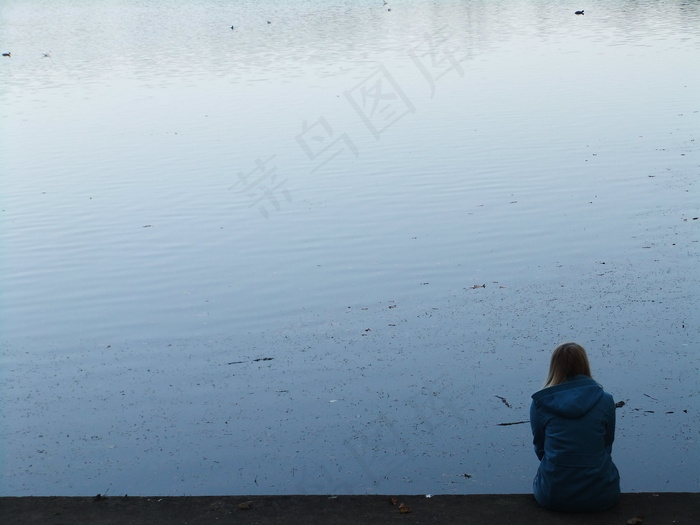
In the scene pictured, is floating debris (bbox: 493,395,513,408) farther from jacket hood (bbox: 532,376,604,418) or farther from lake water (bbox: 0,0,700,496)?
jacket hood (bbox: 532,376,604,418)

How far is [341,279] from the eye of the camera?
→ 10.4 metres

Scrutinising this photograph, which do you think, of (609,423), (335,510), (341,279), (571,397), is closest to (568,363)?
(571,397)

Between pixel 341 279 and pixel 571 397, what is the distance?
18.1 feet

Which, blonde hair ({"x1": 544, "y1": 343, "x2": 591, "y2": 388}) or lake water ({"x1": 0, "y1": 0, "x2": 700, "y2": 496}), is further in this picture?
lake water ({"x1": 0, "y1": 0, "x2": 700, "y2": 496})

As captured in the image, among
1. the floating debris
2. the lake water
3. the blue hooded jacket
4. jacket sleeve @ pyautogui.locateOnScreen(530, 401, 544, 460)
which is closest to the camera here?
the blue hooded jacket

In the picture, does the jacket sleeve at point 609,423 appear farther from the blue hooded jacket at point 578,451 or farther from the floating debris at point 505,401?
the floating debris at point 505,401

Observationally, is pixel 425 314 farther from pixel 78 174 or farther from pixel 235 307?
pixel 78 174

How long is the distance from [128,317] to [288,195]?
486 centimetres

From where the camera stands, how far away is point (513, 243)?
11.2 metres

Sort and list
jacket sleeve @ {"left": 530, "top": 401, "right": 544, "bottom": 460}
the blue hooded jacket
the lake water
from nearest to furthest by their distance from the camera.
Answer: the blue hooded jacket → jacket sleeve @ {"left": 530, "top": 401, "right": 544, "bottom": 460} → the lake water

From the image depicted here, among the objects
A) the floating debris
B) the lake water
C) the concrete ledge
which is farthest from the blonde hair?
the floating debris

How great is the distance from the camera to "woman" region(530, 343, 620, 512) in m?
5.03

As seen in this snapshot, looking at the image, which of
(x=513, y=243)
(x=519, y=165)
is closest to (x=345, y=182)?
(x=519, y=165)

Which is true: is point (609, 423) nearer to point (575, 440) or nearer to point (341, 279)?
point (575, 440)
